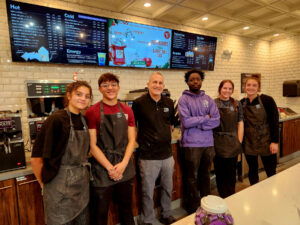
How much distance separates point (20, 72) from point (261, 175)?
14.0 ft

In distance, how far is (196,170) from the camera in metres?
2.17

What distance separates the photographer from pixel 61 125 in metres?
1.32

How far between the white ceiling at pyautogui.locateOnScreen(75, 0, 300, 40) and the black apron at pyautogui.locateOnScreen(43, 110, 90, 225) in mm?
2447

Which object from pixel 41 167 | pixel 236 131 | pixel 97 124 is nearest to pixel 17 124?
pixel 41 167

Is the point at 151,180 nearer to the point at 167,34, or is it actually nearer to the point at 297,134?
the point at 167,34

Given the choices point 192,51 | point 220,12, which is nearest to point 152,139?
point 192,51

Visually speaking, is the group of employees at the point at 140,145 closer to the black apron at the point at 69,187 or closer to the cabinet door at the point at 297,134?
the black apron at the point at 69,187

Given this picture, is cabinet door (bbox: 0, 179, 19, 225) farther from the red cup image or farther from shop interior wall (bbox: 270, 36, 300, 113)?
shop interior wall (bbox: 270, 36, 300, 113)

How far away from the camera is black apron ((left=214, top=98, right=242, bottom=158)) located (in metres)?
2.24

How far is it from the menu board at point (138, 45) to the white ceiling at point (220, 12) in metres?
0.26

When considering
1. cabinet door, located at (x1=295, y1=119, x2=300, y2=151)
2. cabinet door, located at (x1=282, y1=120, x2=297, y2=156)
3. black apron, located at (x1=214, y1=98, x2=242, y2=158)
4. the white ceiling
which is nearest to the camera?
black apron, located at (x1=214, y1=98, x2=242, y2=158)

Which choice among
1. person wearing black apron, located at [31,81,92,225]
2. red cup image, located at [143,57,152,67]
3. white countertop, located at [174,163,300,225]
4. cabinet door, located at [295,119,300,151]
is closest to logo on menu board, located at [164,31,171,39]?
red cup image, located at [143,57,152,67]

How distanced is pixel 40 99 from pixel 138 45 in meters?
1.87

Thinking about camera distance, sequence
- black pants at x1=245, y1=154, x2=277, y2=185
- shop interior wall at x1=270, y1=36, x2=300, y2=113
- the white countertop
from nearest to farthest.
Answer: the white countertop
black pants at x1=245, y1=154, x2=277, y2=185
shop interior wall at x1=270, y1=36, x2=300, y2=113
